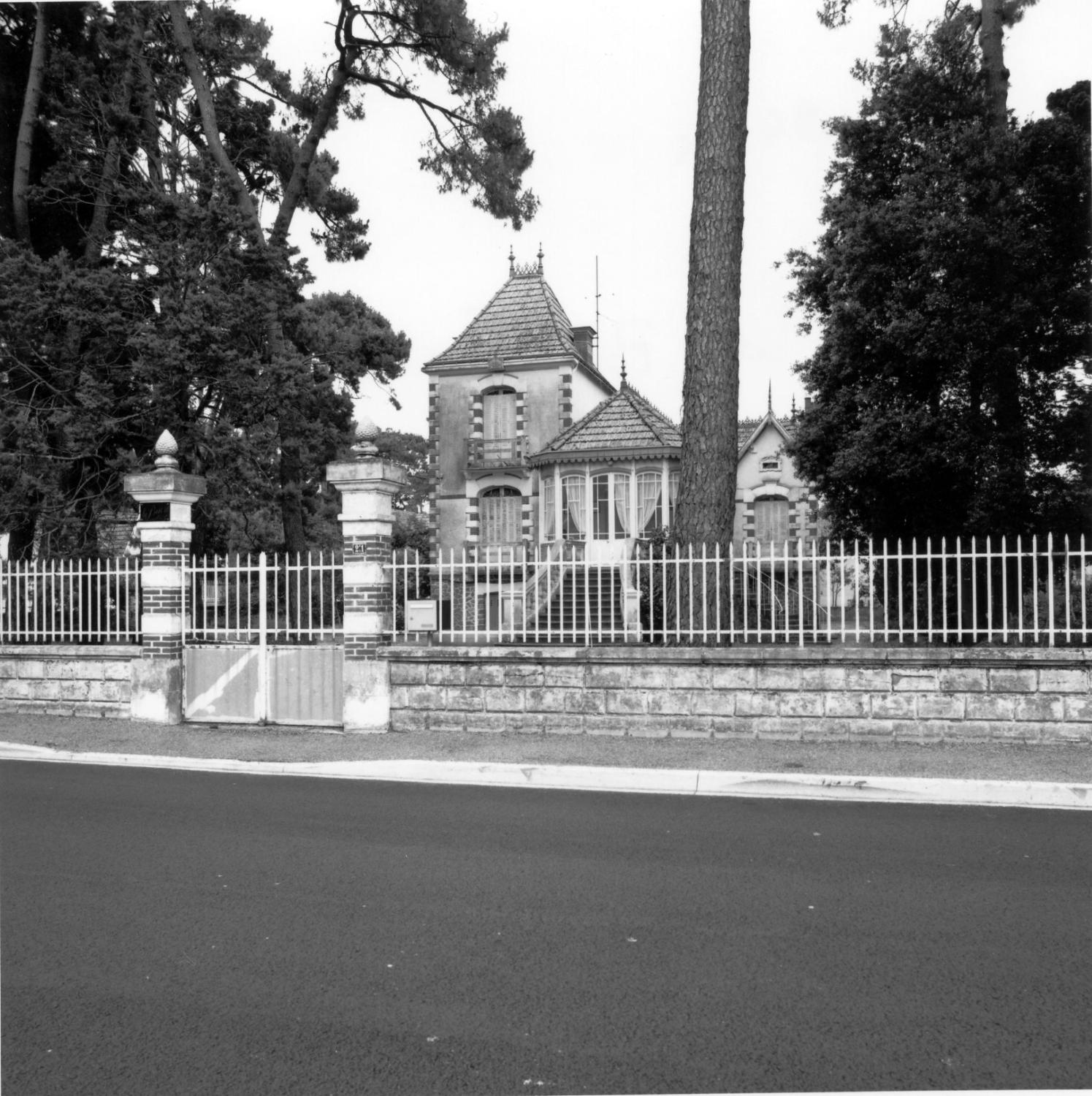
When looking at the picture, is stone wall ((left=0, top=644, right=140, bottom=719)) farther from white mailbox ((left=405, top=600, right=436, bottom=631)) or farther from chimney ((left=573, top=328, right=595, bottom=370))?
chimney ((left=573, top=328, right=595, bottom=370))

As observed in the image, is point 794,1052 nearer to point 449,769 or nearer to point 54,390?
point 449,769

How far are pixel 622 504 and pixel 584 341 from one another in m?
9.49

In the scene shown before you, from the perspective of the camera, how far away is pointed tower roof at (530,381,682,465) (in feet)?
103

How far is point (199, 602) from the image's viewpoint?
13.5 meters

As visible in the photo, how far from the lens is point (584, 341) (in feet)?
128

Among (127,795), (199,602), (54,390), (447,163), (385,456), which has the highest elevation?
(447,163)

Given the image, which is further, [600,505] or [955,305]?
[600,505]

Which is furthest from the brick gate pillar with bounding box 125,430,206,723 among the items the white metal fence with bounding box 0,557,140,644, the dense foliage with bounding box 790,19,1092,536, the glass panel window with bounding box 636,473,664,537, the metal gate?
the glass panel window with bounding box 636,473,664,537

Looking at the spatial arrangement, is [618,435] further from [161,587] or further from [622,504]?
[161,587]

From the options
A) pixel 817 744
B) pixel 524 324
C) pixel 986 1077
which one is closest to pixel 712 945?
pixel 986 1077

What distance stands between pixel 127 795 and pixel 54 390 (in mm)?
12008

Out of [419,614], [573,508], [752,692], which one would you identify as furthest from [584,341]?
[752,692]

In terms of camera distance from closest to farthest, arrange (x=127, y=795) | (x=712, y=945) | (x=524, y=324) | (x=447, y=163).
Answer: (x=712, y=945) < (x=127, y=795) < (x=447, y=163) < (x=524, y=324)

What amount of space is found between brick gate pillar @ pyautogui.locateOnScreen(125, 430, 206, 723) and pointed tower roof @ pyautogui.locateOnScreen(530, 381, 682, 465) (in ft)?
63.9
